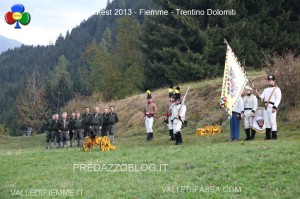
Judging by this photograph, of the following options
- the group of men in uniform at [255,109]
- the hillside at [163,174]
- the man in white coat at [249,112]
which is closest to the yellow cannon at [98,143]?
the hillside at [163,174]

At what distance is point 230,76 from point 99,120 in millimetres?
8170

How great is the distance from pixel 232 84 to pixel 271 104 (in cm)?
156

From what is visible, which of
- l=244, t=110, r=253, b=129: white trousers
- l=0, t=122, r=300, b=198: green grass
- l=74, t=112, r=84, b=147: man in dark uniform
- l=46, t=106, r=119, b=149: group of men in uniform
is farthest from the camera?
l=74, t=112, r=84, b=147: man in dark uniform

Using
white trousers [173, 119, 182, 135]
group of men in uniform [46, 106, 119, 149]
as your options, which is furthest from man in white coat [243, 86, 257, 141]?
group of men in uniform [46, 106, 119, 149]

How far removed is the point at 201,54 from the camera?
38.8 metres

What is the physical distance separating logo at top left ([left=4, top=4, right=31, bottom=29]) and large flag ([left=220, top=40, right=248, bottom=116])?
Answer: 1098cm

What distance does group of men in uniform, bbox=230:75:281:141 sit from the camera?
1465cm

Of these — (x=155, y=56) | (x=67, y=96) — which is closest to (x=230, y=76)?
(x=155, y=56)

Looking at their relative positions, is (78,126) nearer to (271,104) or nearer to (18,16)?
(18,16)

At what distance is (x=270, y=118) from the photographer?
1469 cm

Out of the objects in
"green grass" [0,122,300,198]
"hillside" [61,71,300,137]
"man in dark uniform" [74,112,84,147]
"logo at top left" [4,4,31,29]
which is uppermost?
"logo at top left" [4,4,31,29]

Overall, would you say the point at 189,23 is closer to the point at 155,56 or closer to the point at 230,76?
the point at 155,56

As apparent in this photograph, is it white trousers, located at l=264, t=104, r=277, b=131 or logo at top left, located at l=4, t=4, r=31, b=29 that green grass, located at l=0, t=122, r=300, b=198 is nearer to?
white trousers, located at l=264, t=104, r=277, b=131

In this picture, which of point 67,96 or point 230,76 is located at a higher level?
point 67,96
